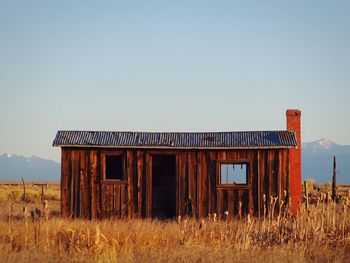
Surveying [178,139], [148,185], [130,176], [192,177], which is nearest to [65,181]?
[130,176]

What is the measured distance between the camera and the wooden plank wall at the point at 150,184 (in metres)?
23.3

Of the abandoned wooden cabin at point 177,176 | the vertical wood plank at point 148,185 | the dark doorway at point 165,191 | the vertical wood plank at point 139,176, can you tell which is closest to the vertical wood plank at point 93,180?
the abandoned wooden cabin at point 177,176

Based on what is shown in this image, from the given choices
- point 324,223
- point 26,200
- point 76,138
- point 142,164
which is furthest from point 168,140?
point 26,200

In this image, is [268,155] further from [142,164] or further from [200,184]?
[142,164]

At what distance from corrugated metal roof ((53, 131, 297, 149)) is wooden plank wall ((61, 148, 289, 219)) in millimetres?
349

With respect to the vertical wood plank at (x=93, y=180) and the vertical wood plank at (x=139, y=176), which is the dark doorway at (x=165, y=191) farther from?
the vertical wood plank at (x=93, y=180)

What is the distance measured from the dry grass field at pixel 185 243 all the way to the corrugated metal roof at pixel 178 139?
718 centimetres

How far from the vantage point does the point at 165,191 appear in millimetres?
24688

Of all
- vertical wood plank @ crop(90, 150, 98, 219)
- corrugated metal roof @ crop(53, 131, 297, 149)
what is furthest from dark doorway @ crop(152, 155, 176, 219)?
vertical wood plank @ crop(90, 150, 98, 219)

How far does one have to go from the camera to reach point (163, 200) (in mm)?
24438

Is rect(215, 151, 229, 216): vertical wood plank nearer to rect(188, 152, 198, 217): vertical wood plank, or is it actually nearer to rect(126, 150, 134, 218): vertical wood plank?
rect(188, 152, 198, 217): vertical wood plank

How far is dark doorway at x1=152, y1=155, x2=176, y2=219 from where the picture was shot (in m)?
24.1

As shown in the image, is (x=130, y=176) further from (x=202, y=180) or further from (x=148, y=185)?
(x=202, y=180)

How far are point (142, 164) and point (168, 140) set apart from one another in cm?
129
